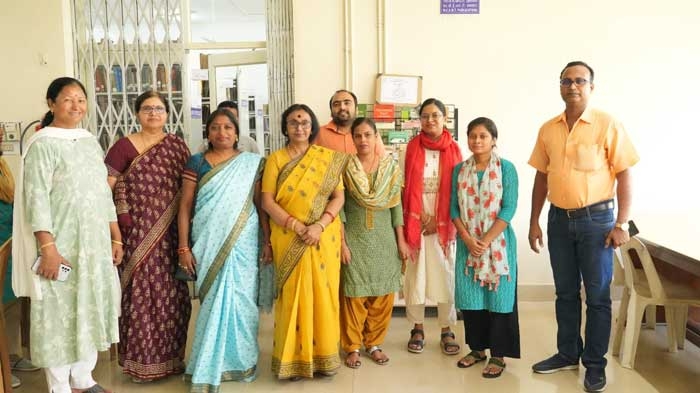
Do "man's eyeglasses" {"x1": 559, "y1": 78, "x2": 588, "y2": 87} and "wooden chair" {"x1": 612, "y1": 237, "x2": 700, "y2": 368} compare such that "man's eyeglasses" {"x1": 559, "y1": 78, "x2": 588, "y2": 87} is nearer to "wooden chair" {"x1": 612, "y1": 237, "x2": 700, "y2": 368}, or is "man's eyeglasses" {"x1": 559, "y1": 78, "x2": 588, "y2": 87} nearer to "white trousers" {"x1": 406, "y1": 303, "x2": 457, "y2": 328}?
"wooden chair" {"x1": 612, "y1": 237, "x2": 700, "y2": 368}

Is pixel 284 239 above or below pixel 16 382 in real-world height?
above

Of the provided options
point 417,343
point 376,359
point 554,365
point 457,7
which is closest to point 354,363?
point 376,359

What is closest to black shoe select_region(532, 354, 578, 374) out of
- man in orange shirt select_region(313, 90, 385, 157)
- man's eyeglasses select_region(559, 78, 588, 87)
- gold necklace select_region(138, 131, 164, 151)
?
man's eyeglasses select_region(559, 78, 588, 87)

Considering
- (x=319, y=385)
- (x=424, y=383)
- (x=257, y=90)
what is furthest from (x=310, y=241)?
(x=257, y=90)

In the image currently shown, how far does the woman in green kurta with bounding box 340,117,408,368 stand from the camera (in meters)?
2.68

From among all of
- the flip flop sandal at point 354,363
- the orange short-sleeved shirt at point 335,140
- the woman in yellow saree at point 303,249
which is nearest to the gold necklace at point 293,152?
the woman in yellow saree at point 303,249

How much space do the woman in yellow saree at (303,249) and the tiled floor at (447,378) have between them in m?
0.12

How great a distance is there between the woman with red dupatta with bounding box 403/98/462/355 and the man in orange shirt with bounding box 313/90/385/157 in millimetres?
373

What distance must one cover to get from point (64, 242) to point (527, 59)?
3.15 meters

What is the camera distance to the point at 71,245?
222cm

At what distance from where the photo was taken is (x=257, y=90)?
422 centimetres

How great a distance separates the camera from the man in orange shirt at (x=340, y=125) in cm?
297

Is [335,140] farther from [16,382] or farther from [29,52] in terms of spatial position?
[29,52]

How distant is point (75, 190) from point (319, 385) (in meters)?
1.43
